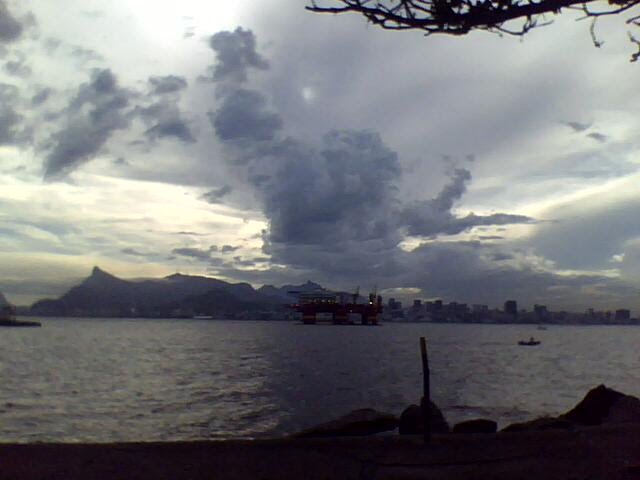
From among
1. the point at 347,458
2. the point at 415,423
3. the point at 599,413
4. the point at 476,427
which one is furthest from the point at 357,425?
the point at 599,413

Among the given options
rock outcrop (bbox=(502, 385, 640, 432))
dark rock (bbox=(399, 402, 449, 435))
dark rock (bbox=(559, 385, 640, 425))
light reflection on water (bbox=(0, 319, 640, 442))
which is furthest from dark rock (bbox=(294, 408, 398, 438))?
light reflection on water (bbox=(0, 319, 640, 442))

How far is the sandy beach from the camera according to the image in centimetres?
1006

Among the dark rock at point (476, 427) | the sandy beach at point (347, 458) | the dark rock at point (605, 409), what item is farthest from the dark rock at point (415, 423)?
the dark rock at point (605, 409)

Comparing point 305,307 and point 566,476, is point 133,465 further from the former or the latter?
point 305,307

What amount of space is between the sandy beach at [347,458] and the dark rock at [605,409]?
454 centimetres

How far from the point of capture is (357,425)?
15875 millimetres

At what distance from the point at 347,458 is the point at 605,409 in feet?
35.1

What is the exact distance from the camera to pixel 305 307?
178 metres

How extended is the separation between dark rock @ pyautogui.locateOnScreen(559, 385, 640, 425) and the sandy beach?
14.9 feet

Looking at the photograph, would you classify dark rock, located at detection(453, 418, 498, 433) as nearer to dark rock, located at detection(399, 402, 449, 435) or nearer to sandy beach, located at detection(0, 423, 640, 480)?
dark rock, located at detection(399, 402, 449, 435)

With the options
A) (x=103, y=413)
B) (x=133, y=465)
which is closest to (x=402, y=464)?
(x=133, y=465)

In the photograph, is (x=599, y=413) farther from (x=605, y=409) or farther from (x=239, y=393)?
(x=239, y=393)

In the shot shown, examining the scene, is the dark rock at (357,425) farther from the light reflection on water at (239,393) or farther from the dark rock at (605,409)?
the light reflection on water at (239,393)

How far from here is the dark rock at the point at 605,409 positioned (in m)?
17.1
